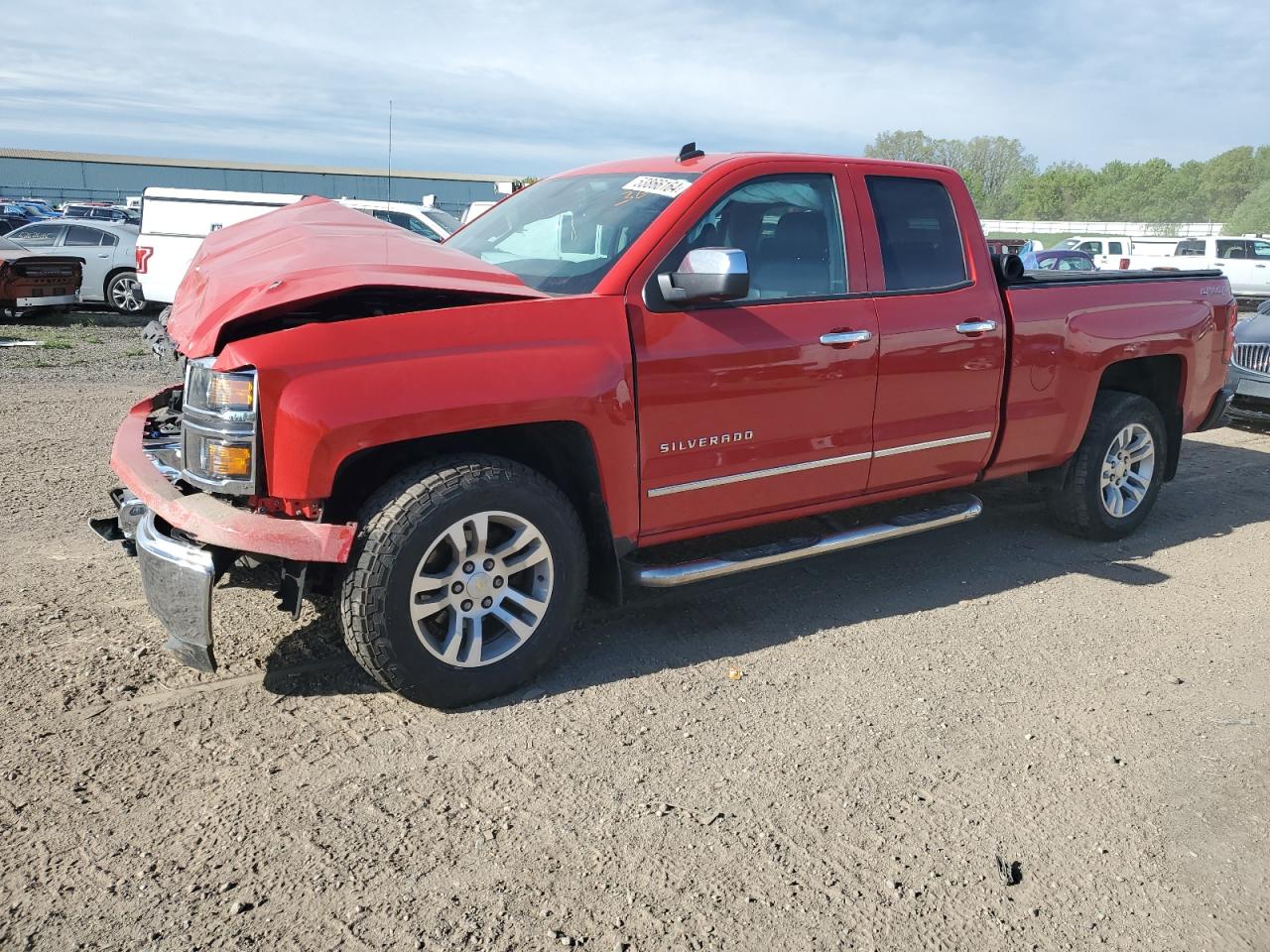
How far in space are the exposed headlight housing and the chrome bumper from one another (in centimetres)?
22

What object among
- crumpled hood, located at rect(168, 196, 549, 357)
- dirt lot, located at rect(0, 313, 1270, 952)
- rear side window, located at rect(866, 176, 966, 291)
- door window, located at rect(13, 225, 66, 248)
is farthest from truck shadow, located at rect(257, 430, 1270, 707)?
door window, located at rect(13, 225, 66, 248)

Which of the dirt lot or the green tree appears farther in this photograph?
the green tree

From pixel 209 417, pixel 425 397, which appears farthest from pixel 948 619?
pixel 209 417

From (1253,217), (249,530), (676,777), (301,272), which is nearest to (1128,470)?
(676,777)

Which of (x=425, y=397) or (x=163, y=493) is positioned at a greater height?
(x=425, y=397)

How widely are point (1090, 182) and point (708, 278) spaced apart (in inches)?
3479

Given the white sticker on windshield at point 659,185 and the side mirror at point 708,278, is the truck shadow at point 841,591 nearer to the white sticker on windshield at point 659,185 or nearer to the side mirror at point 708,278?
the side mirror at point 708,278

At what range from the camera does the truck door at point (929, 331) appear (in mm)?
4383

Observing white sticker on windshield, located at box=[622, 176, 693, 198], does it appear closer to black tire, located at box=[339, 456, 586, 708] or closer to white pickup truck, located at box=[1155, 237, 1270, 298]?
black tire, located at box=[339, 456, 586, 708]

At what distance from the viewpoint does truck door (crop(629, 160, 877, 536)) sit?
3750 mm

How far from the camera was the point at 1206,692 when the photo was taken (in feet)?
12.8

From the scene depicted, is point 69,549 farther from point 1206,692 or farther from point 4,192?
point 4,192

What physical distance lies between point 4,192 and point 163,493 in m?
72.3

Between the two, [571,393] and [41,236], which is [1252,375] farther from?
[41,236]
